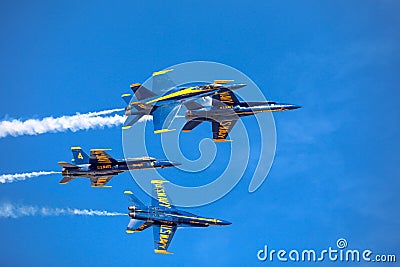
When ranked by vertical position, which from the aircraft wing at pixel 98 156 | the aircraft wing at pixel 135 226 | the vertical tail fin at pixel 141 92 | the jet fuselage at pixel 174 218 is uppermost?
the vertical tail fin at pixel 141 92

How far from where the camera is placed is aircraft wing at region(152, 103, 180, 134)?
72.1 metres

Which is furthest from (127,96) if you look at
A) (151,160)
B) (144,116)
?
(151,160)

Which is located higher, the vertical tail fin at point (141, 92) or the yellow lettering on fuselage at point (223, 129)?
the vertical tail fin at point (141, 92)

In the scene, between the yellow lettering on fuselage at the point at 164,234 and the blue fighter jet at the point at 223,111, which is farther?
the yellow lettering on fuselage at the point at 164,234

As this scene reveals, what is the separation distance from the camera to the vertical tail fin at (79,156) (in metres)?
75.3

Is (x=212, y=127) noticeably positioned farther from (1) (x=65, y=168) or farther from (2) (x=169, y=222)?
(1) (x=65, y=168)

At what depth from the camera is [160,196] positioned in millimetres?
81812

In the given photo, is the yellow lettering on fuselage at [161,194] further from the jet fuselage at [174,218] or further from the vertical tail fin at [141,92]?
the vertical tail fin at [141,92]

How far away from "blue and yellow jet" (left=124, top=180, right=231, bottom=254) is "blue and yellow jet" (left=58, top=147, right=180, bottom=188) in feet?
17.0

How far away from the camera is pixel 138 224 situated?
259ft

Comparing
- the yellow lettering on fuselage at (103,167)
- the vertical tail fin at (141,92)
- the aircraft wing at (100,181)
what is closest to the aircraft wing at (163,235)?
the aircraft wing at (100,181)

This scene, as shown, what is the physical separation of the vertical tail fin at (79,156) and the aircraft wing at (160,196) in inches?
420

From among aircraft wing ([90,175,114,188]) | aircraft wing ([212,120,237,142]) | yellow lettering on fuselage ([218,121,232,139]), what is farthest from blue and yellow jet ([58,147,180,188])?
yellow lettering on fuselage ([218,121,232,139])

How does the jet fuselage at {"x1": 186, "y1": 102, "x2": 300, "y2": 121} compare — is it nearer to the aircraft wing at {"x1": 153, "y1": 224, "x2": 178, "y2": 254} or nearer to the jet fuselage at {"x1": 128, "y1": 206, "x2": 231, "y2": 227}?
the jet fuselage at {"x1": 128, "y1": 206, "x2": 231, "y2": 227}
